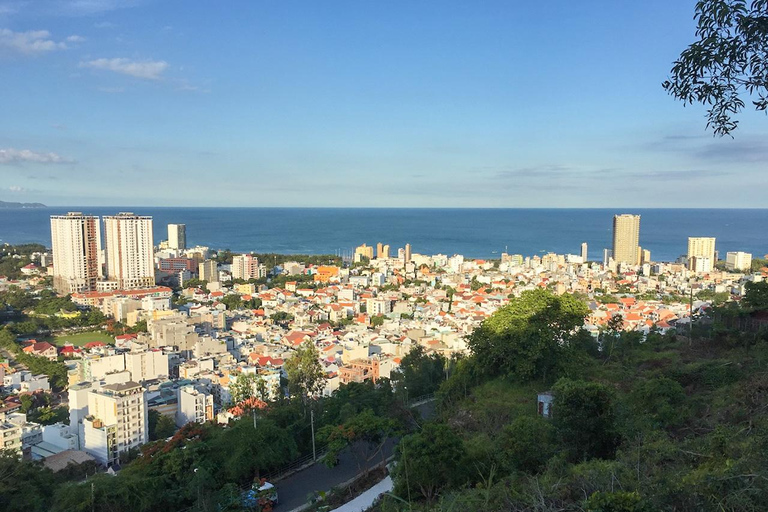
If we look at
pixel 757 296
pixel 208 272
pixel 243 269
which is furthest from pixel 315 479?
pixel 243 269

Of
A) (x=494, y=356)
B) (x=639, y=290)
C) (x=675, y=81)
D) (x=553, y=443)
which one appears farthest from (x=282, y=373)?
(x=639, y=290)

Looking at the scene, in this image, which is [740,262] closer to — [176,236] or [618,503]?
[618,503]

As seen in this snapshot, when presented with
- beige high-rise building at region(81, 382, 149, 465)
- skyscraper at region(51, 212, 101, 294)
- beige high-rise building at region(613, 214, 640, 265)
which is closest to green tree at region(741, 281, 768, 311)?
beige high-rise building at region(81, 382, 149, 465)

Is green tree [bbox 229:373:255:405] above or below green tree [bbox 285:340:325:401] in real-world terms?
below

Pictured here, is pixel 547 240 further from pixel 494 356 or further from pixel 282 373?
pixel 494 356

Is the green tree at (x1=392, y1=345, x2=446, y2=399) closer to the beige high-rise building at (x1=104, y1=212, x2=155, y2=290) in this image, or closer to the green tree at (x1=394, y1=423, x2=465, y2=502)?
the green tree at (x1=394, y1=423, x2=465, y2=502)

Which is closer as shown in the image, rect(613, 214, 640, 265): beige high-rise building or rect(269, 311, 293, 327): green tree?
rect(269, 311, 293, 327): green tree
